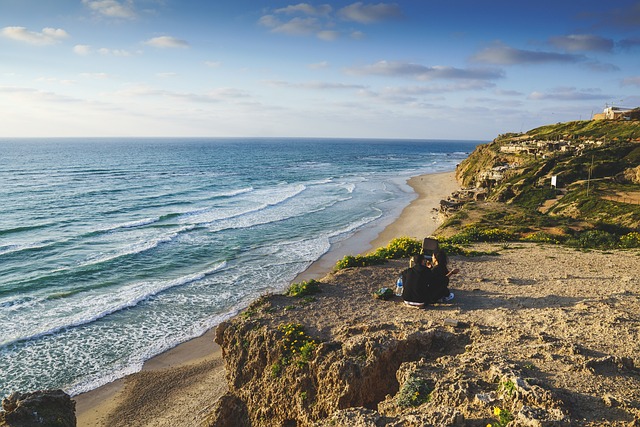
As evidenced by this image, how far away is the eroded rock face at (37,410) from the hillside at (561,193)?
67.1 feet

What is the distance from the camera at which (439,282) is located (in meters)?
11.6

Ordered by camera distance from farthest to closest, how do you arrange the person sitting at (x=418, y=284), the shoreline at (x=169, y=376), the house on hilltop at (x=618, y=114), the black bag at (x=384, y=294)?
the house on hilltop at (x=618, y=114)
the shoreline at (x=169, y=376)
the black bag at (x=384, y=294)
the person sitting at (x=418, y=284)

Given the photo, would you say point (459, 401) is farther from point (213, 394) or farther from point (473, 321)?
point (213, 394)

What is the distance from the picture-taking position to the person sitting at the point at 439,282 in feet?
37.7

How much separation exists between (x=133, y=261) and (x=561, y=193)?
102 feet

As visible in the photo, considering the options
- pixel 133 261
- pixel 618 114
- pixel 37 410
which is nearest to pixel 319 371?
pixel 37 410

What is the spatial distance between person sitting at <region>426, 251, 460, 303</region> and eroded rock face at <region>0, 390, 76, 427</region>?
8.97 metres

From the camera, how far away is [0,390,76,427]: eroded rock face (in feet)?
27.7

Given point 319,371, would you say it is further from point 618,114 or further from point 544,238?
point 618,114

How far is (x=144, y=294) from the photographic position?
20781 millimetres

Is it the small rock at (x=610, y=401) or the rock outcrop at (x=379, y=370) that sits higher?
the small rock at (x=610, y=401)

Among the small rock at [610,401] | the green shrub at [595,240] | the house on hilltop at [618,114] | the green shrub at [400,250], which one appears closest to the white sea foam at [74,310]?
the green shrub at [400,250]

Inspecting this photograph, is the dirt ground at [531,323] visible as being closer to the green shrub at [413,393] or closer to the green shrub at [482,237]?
the green shrub at [413,393]

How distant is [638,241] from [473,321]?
13.3m
